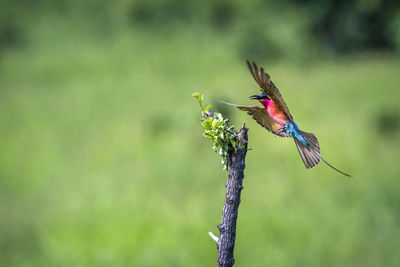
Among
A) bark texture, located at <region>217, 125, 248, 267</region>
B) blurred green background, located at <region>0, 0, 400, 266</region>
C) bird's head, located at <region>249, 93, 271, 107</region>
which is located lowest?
bark texture, located at <region>217, 125, 248, 267</region>

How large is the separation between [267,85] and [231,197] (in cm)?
63

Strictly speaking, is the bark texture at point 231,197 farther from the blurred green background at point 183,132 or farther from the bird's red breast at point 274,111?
the blurred green background at point 183,132

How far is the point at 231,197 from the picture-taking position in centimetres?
230

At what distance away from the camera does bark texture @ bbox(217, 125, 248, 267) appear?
7.38 feet

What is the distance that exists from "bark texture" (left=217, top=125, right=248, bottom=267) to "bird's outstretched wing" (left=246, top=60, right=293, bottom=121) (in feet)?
0.77

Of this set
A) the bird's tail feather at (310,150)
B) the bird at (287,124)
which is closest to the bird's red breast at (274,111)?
the bird at (287,124)

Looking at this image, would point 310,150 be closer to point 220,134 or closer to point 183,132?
point 220,134

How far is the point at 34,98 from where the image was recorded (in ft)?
33.7

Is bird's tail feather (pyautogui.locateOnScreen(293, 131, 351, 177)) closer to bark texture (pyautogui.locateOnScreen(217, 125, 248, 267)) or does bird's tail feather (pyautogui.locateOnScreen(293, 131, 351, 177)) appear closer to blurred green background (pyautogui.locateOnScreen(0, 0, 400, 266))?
bark texture (pyautogui.locateOnScreen(217, 125, 248, 267))

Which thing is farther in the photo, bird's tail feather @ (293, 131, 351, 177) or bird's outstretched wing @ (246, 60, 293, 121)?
→ bird's tail feather @ (293, 131, 351, 177)

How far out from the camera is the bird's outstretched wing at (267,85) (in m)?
1.89

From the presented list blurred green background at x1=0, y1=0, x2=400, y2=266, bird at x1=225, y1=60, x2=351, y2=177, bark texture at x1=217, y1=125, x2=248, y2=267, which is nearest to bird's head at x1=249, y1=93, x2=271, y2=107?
bird at x1=225, y1=60, x2=351, y2=177

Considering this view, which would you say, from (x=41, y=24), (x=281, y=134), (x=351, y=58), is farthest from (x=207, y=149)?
(x=41, y=24)

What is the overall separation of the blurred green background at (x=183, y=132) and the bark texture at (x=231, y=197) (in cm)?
268
